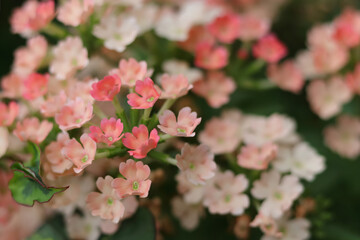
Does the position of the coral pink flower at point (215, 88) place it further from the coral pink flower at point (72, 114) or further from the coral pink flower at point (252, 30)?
the coral pink flower at point (72, 114)

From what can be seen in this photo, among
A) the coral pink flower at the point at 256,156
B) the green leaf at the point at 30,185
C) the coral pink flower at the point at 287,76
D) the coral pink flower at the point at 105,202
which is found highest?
the coral pink flower at the point at 287,76

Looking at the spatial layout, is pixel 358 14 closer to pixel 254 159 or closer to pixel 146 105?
pixel 254 159

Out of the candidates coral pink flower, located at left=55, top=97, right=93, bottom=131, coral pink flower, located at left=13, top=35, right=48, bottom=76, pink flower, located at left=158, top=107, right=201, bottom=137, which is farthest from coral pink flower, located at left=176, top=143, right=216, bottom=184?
coral pink flower, located at left=13, top=35, right=48, bottom=76

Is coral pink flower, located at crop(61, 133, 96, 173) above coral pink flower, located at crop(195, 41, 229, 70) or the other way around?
the other way around

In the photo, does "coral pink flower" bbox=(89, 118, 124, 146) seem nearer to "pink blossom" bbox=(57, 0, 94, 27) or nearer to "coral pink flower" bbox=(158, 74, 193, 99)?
"coral pink flower" bbox=(158, 74, 193, 99)

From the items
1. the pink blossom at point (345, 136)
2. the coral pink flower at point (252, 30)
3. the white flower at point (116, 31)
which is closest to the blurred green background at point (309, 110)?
the pink blossom at point (345, 136)

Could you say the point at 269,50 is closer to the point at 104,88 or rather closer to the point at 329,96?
the point at 329,96
